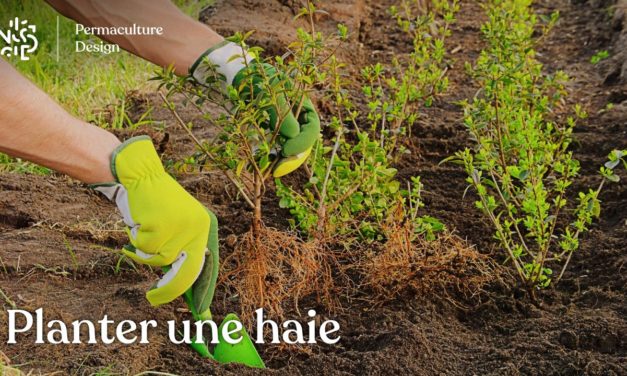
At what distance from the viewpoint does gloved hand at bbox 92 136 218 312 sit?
251 cm

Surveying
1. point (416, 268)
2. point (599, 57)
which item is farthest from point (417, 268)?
point (599, 57)

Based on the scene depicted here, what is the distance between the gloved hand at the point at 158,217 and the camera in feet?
8.25

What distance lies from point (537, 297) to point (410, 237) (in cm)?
42

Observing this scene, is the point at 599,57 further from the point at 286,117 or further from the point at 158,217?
the point at 158,217

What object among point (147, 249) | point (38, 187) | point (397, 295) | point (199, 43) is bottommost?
point (38, 187)

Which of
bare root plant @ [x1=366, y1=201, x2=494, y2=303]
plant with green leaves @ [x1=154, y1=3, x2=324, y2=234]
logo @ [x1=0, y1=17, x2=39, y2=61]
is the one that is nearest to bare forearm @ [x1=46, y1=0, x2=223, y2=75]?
plant with green leaves @ [x1=154, y1=3, x2=324, y2=234]

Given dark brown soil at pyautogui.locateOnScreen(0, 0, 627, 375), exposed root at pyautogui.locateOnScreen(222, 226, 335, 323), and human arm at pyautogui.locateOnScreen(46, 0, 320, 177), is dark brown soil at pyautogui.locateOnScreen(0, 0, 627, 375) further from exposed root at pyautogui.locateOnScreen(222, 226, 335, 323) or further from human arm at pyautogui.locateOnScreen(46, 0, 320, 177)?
human arm at pyautogui.locateOnScreen(46, 0, 320, 177)

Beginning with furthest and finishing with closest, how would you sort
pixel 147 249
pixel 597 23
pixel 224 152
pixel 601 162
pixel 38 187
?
pixel 597 23
pixel 601 162
pixel 38 187
pixel 224 152
pixel 147 249

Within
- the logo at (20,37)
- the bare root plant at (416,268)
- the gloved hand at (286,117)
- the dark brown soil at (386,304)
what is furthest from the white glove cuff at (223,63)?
the logo at (20,37)

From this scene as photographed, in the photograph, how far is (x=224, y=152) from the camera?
9.28ft

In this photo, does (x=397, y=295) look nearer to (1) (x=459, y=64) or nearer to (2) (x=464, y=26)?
(1) (x=459, y=64)

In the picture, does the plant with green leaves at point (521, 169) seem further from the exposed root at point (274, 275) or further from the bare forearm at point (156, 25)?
the bare forearm at point (156, 25)

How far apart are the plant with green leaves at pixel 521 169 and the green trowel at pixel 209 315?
0.76 meters

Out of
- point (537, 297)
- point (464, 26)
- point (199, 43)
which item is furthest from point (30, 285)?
point (464, 26)
